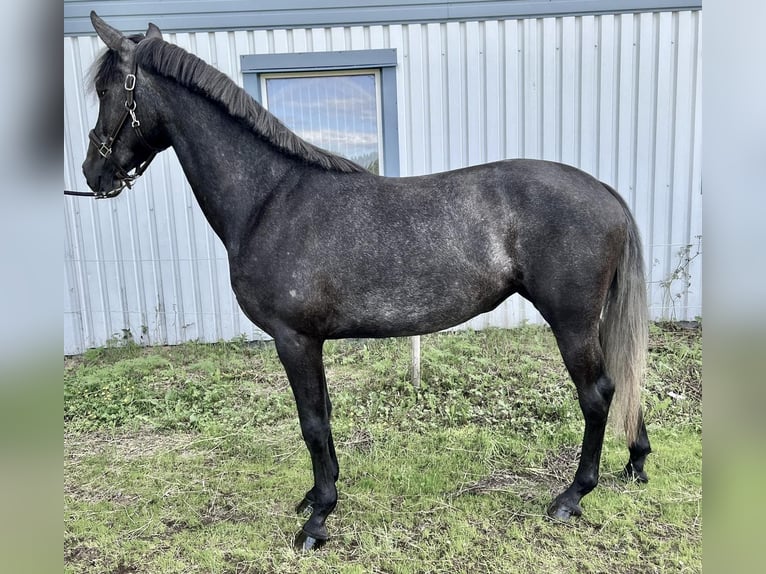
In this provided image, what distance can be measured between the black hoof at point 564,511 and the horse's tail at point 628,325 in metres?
0.54

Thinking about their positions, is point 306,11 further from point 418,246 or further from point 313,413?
point 313,413

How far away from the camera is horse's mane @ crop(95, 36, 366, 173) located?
1942mm

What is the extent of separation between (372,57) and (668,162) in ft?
10.4

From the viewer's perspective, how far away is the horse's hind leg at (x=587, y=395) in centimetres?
208

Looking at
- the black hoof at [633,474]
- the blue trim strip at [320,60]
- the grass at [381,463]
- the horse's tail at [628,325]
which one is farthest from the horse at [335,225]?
the blue trim strip at [320,60]

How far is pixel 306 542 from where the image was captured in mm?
2139

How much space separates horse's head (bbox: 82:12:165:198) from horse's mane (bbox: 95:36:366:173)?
0.08 ft

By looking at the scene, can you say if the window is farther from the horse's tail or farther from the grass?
the horse's tail

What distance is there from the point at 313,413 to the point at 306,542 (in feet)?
2.11

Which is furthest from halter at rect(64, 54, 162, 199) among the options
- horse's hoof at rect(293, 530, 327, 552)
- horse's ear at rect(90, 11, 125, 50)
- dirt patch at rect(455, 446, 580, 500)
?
dirt patch at rect(455, 446, 580, 500)

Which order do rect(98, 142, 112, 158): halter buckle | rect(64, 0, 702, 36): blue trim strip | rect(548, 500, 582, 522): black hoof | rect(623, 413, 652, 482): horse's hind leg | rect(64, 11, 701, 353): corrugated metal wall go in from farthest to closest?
rect(64, 11, 701, 353): corrugated metal wall, rect(64, 0, 702, 36): blue trim strip, rect(623, 413, 652, 482): horse's hind leg, rect(548, 500, 582, 522): black hoof, rect(98, 142, 112, 158): halter buckle

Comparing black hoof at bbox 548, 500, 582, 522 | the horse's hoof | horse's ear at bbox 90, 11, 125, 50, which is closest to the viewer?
horse's ear at bbox 90, 11, 125, 50

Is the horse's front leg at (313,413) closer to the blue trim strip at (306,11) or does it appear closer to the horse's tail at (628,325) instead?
the horse's tail at (628,325)

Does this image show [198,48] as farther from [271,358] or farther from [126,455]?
[126,455]
